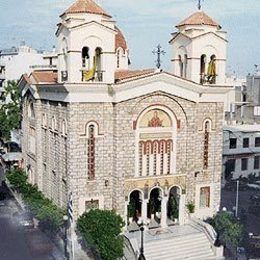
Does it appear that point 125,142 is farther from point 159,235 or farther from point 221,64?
point 221,64

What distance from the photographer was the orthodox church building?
2497 centimetres

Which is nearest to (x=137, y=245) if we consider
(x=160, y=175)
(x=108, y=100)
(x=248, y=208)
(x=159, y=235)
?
(x=159, y=235)

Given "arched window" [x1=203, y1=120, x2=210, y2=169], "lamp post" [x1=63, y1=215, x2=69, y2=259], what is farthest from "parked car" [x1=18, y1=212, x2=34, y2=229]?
"arched window" [x1=203, y1=120, x2=210, y2=169]

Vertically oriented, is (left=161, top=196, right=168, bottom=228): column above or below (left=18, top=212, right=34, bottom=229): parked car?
above

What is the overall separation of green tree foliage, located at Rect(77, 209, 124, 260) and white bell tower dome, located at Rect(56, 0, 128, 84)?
7337 millimetres

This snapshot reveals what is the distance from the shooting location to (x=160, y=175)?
27062mm

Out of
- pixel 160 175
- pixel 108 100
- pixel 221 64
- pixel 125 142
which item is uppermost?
pixel 221 64

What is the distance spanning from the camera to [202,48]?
27750 millimetres

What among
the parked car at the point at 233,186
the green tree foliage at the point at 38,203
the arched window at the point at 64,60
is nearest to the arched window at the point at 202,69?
the arched window at the point at 64,60

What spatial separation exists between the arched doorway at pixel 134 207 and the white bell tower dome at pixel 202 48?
8005 mm

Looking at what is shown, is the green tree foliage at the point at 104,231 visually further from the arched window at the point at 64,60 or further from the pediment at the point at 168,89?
the arched window at the point at 64,60

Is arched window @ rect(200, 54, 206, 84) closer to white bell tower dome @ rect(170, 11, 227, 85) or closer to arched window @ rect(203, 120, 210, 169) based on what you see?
white bell tower dome @ rect(170, 11, 227, 85)

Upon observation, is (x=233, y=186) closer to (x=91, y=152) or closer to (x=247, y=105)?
(x=247, y=105)

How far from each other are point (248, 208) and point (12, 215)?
17816 mm
